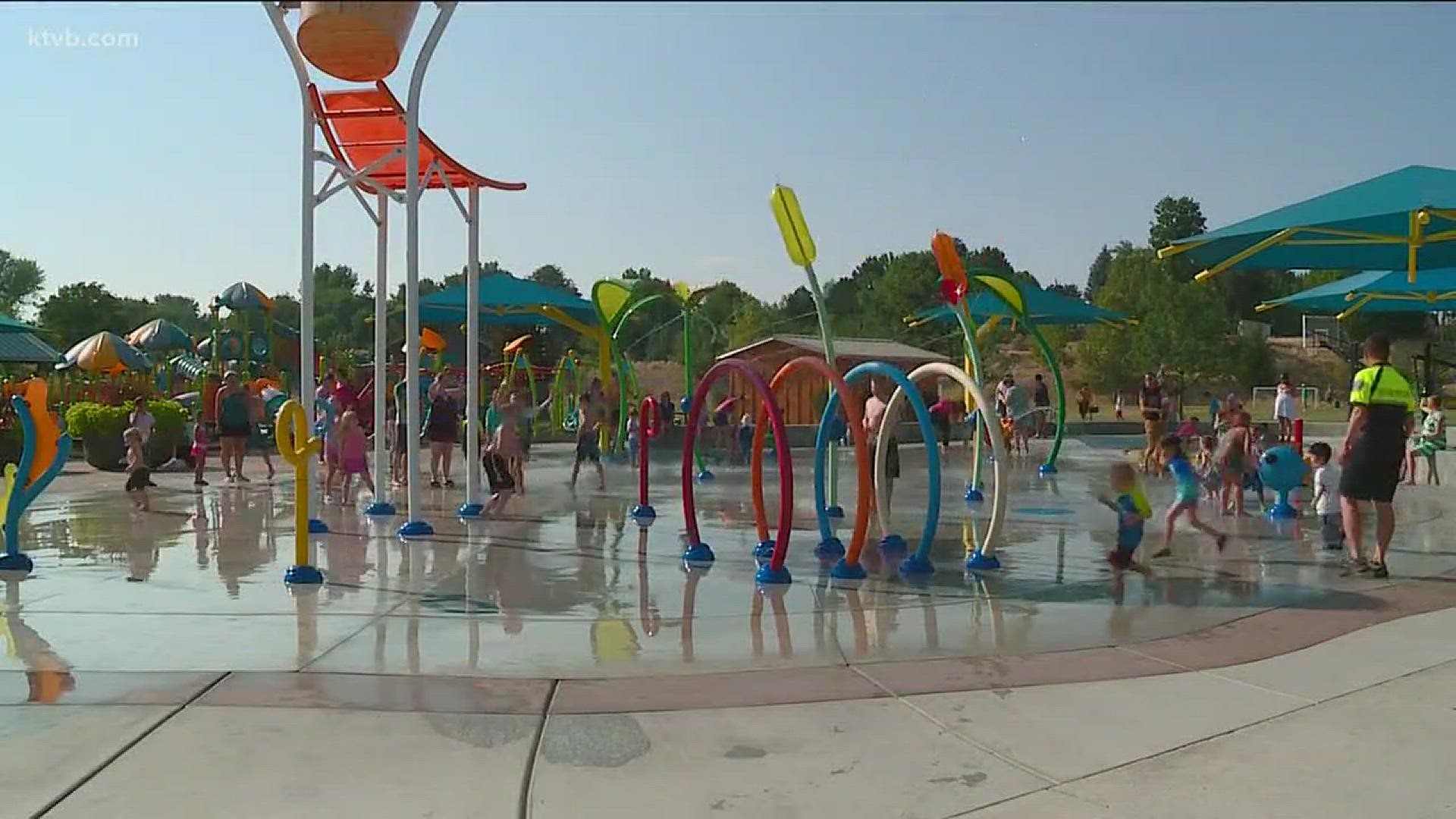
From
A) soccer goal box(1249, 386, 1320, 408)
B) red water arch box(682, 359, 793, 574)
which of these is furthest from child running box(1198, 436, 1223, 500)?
soccer goal box(1249, 386, 1320, 408)

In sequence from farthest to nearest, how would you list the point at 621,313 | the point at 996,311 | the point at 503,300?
the point at 503,300 < the point at 996,311 < the point at 621,313

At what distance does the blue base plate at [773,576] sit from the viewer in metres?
8.52

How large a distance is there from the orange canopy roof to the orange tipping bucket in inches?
56.7

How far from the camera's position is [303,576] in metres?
8.49

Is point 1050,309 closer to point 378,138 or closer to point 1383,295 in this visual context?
point 1383,295

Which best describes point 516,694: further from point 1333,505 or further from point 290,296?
point 290,296

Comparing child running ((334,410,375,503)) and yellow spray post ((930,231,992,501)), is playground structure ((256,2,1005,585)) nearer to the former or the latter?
child running ((334,410,375,503))

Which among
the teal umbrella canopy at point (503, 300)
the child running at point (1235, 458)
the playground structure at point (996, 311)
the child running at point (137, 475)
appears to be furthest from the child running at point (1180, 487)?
the teal umbrella canopy at point (503, 300)

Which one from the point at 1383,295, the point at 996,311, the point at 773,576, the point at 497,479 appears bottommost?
the point at 773,576

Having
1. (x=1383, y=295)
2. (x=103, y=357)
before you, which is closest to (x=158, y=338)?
(x=103, y=357)

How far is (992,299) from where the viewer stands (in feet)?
73.8

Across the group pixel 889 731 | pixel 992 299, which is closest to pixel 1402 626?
pixel 889 731

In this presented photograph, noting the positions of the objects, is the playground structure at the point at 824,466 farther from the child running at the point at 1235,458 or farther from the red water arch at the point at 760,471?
the child running at the point at 1235,458

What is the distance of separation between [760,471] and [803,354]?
797 inches
